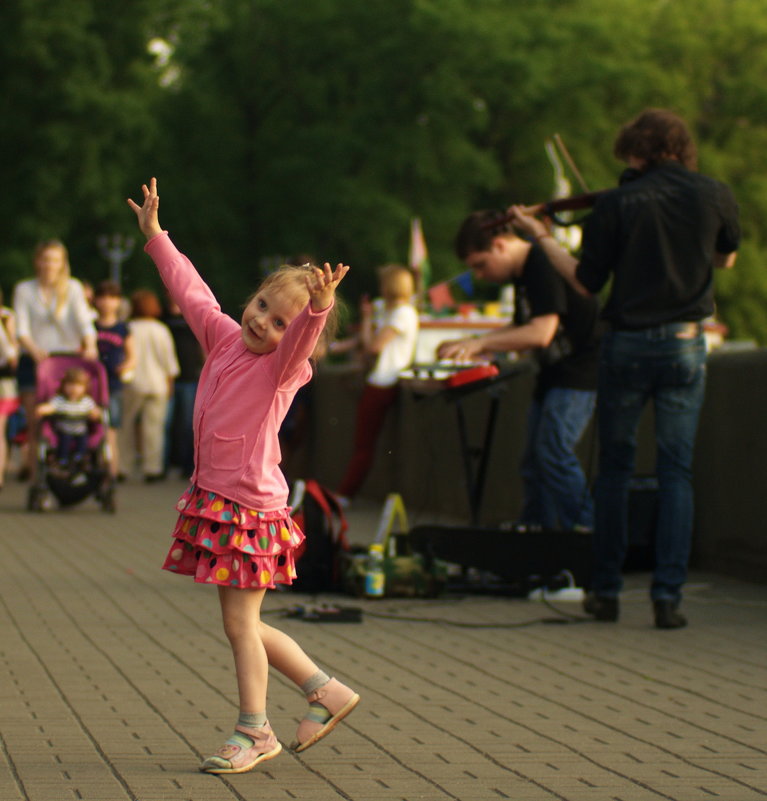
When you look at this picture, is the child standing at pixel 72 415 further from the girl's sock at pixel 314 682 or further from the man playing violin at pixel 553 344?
the girl's sock at pixel 314 682

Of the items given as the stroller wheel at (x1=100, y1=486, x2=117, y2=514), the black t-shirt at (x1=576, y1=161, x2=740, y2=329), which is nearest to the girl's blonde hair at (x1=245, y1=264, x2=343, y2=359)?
the black t-shirt at (x1=576, y1=161, x2=740, y2=329)

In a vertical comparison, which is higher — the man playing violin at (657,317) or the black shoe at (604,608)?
the man playing violin at (657,317)

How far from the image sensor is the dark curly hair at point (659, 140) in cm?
759

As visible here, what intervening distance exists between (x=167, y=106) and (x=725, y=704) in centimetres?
4029

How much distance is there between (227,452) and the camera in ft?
15.6

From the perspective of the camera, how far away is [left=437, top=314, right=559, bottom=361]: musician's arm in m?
8.24

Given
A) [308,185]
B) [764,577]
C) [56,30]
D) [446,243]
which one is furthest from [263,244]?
[764,577]

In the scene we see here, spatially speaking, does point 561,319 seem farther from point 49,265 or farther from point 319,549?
point 49,265

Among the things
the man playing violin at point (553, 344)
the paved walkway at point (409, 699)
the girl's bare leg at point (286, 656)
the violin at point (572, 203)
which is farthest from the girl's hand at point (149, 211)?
the man playing violin at point (553, 344)

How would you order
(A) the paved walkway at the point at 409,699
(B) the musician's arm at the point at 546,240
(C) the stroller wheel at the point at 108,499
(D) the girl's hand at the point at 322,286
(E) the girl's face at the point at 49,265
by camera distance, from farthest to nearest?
(E) the girl's face at the point at 49,265
(C) the stroller wheel at the point at 108,499
(B) the musician's arm at the point at 546,240
(A) the paved walkway at the point at 409,699
(D) the girl's hand at the point at 322,286

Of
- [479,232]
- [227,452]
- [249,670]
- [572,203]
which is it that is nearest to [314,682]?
[249,670]

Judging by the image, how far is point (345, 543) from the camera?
28.5ft

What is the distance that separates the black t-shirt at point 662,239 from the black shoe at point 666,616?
3.92 ft

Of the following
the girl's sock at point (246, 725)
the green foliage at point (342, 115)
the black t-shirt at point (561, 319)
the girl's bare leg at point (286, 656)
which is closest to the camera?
the girl's sock at point (246, 725)
